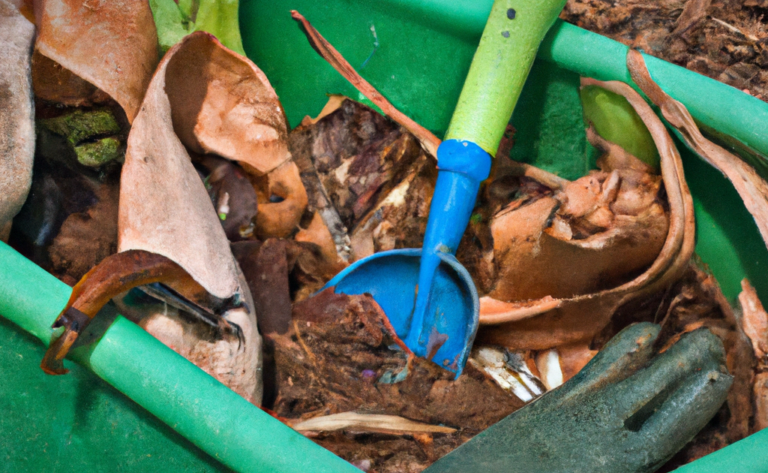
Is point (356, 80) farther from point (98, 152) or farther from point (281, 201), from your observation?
point (98, 152)

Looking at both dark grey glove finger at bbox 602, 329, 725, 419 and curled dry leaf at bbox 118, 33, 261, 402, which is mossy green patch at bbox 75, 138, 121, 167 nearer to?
curled dry leaf at bbox 118, 33, 261, 402

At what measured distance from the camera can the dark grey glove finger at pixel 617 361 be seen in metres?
0.71

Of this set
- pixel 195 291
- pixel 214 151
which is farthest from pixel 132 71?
pixel 195 291

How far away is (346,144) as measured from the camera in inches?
43.8

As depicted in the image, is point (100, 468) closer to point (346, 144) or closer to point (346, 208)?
point (346, 208)

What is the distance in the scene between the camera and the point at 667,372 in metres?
0.68

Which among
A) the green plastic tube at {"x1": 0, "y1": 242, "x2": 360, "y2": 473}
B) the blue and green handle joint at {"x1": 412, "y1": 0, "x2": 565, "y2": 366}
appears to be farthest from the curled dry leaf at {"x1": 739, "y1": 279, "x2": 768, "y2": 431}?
the green plastic tube at {"x1": 0, "y1": 242, "x2": 360, "y2": 473}

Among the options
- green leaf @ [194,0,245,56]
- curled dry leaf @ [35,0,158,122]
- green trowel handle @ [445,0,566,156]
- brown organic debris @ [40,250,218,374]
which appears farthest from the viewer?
green leaf @ [194,0,245,56]

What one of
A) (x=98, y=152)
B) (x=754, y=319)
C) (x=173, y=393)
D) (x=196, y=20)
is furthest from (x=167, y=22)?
(x=754, y=319)

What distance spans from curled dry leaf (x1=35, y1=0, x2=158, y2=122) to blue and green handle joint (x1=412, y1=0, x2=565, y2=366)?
54 cm

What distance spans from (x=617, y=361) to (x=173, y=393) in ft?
1.95

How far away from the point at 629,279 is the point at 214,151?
2.58 ft

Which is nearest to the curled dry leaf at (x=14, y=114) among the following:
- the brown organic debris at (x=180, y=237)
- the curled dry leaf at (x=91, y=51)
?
the curled dry leaf at (x=91, y=51)

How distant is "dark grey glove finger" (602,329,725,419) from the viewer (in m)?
0.65
